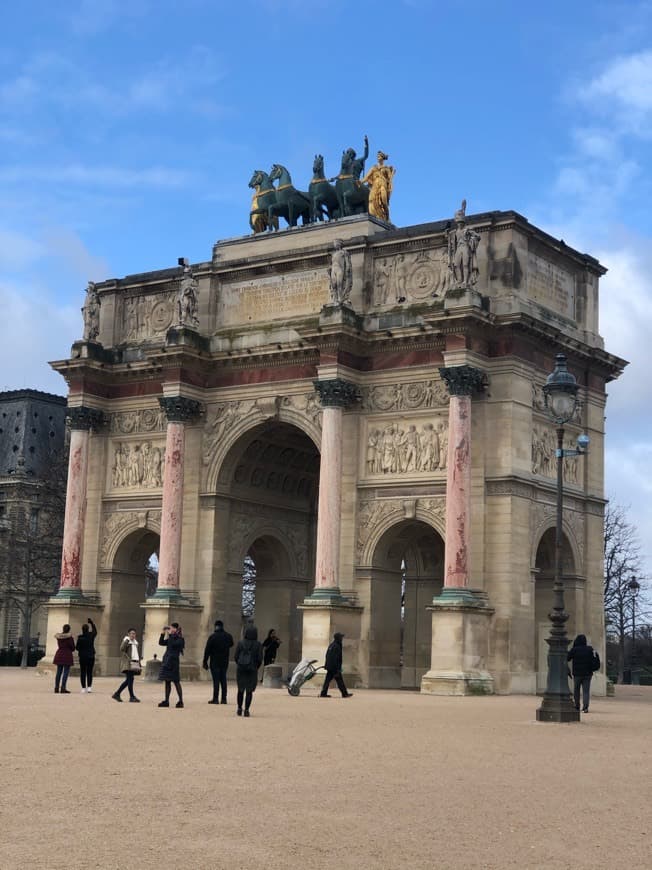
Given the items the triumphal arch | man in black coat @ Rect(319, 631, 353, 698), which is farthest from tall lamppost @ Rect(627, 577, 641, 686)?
man in black coat @ Rect(319, 631, 353, 698)

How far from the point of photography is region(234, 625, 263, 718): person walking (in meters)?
25.5

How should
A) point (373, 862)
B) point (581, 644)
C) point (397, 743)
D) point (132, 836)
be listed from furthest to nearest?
point (581, 644) → point (397, 743) → point (132, 836) → point (373, 862)

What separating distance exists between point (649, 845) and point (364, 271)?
33.6 metres

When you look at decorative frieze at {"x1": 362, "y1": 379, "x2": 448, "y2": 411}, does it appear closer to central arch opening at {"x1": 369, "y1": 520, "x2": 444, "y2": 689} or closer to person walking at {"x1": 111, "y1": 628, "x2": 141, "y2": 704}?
central arch opening at {"x1": 369, "y1": 520, "x2": 444, "y2": 689}

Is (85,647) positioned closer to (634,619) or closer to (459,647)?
(459,647)

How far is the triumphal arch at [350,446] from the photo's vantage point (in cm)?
4053

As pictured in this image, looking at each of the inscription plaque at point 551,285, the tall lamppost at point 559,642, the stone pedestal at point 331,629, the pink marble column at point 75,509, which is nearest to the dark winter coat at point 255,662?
the tall lamppost at point 559,642

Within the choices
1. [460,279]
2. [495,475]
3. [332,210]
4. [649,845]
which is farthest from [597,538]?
[649,845]

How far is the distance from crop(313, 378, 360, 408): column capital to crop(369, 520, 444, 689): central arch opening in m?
4.16

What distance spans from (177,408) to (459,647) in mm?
13202

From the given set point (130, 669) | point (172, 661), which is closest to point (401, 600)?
point (130, 669)

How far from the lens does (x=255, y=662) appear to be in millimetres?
26062

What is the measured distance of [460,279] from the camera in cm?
4053

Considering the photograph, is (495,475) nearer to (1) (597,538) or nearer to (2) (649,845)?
(1) (597,538)
